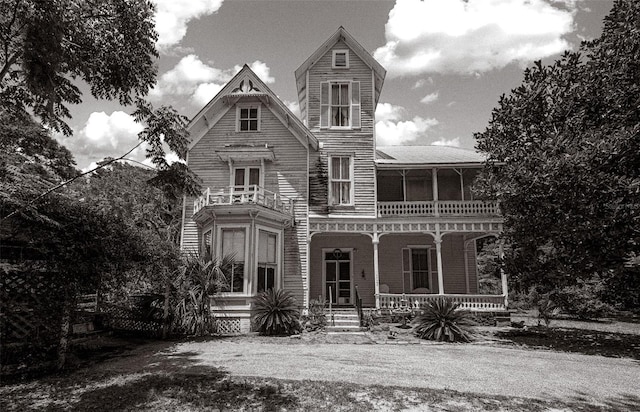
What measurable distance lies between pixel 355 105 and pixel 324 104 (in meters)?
1.55

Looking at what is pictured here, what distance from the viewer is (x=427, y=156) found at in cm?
2077

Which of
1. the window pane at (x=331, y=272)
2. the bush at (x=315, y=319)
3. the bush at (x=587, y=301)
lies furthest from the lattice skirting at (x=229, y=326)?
the bush at (x=587, y=301)

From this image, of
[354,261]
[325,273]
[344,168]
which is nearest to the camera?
[344,168]

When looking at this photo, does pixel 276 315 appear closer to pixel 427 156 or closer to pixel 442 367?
pixel 442 367

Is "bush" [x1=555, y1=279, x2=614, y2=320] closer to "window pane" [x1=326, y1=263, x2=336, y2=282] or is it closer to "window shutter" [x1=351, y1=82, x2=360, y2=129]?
"window pane" [x1=326, y1=263, x2=336, y2=282]

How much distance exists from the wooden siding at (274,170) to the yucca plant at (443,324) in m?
5.89

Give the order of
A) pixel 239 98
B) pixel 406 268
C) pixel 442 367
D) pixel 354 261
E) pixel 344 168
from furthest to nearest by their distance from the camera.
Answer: pixel 406 268
pixel 354 261
pixel 344 168
pixel 239 98
pixel 442 367

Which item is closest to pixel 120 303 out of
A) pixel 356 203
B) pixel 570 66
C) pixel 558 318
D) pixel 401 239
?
pixel 356 203

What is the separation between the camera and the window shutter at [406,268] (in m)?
19.7

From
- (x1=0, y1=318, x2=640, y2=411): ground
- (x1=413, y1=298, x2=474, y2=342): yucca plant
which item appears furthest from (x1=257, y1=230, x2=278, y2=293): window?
(x1=413, y1=298, x2=474, y2=342): yucca plant

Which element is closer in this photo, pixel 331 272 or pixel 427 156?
pixel 331 272

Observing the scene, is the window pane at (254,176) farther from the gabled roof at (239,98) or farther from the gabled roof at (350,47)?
the gabled roof at (350,47)

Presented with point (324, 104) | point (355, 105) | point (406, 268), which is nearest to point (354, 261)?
point (406, 268)

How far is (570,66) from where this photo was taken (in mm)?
13719
